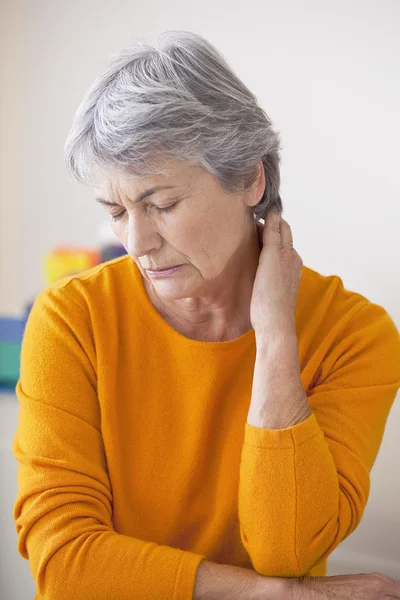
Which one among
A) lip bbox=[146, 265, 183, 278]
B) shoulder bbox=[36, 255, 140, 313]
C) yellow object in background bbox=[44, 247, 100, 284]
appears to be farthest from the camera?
yellow object in background bbox=[44, 247, 100, 284]

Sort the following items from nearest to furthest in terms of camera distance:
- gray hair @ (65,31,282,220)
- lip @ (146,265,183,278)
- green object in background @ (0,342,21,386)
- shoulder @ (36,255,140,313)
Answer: gray hair @ (65,31,282,220)
lip @ (146,265,183,278)
shoulder @ (36,255,140,313)
green object in background @ (0,342,21,386)

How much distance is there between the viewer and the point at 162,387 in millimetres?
1513

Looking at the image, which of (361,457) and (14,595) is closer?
(361,457)

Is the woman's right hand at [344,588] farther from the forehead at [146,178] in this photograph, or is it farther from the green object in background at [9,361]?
the green object in background at [9,361]

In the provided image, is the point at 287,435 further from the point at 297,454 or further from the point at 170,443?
the point at 170,443

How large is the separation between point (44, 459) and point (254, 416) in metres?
0.36

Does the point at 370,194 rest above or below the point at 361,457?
above

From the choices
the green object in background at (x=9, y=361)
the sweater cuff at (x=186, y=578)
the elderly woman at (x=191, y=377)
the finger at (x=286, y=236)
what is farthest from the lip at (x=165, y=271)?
the green object in background at (x=9, y=361)

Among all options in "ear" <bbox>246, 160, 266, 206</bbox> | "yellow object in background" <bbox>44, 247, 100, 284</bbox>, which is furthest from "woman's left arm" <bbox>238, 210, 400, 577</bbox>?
"yellow object in background" <bbox>44, 247, 100, 284</bbox>

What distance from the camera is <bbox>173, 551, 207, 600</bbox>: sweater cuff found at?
1278 mm

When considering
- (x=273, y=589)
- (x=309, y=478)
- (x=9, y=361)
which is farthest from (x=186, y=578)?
(x=9, y=361)

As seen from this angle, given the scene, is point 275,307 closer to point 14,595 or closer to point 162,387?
point 162,387

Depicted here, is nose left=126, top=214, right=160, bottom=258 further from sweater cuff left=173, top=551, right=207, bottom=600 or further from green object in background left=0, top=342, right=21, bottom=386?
green object in background left=0, top=342, right=21, bottom=386

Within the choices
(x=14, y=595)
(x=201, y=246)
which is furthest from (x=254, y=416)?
(x=14, y=595)
